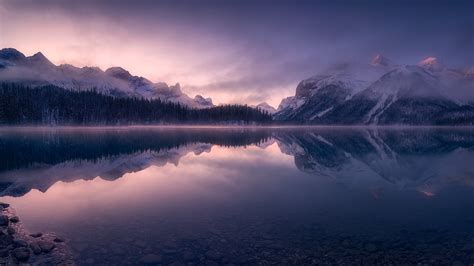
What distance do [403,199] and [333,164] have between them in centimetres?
2123

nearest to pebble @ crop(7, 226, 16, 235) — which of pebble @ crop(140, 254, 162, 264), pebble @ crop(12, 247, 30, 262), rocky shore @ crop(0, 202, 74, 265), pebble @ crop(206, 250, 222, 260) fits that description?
rocky shore @ crop(0, 202, 74, 265)

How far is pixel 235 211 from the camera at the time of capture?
22391 mm

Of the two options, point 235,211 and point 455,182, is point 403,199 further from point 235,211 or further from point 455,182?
point 235,211

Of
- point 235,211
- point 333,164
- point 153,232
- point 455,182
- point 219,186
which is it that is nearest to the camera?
point 153,232

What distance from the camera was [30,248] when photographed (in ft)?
51.2

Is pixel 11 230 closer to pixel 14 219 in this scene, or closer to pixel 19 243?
pixel 19 243

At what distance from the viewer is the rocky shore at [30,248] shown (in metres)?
14.4

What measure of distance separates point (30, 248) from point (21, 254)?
1138 mm

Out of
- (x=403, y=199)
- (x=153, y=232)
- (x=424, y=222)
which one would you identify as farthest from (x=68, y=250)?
(x=403, y=199)

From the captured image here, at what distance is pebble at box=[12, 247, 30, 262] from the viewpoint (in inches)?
567

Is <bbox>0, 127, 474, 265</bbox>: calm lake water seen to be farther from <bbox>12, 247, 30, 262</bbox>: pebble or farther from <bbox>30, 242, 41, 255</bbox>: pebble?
<bbox>12, 247, 30, 262</bbox>: pebble

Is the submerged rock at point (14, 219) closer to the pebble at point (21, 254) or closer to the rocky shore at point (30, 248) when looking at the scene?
the rocky shore at point (30, 248)

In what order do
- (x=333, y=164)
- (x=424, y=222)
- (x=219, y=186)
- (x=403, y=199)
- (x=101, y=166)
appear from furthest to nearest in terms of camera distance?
(x=333, y=164)
(x=101, y=166)
(x=219, y=186)
(x=403, y=199)
(x=424, y=222)

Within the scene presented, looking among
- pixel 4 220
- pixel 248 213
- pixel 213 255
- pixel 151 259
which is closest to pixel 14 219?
pixel 4 220
